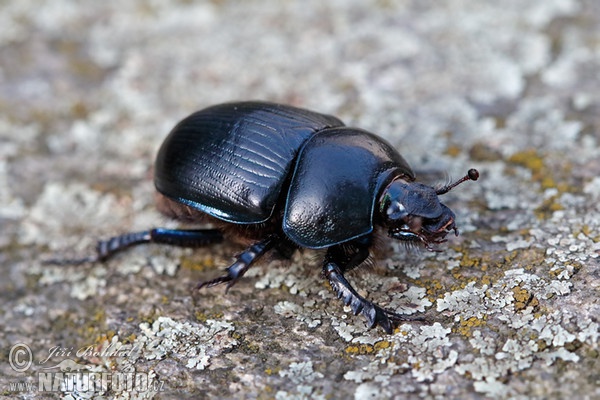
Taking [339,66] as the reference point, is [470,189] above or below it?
below

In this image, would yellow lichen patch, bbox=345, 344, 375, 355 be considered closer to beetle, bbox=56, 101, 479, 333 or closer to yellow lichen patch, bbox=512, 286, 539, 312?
beetle, bbox=56, 101, 479, 333

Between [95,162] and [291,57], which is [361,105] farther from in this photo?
[95,162]

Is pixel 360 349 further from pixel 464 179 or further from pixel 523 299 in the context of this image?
pixel 464 179

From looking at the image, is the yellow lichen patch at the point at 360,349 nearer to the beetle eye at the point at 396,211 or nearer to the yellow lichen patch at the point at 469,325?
the yellow lichen patch at the point at 469,325

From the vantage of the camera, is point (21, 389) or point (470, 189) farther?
point (470, 189)

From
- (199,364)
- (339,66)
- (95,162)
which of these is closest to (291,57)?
(339,66)

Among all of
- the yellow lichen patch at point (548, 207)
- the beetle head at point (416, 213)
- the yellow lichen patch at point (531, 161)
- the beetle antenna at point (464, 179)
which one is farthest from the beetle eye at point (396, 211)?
the yellow lichen patch at point (531, 161)
